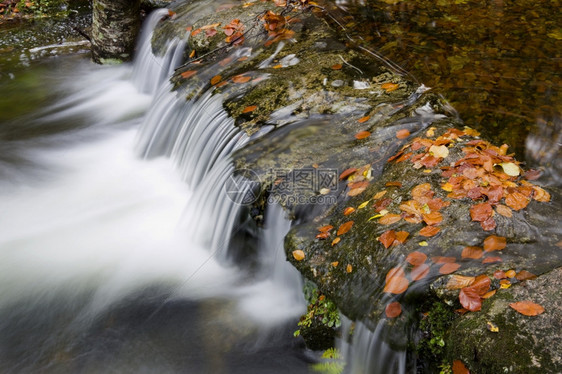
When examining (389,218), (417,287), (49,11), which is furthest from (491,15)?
(49,11)

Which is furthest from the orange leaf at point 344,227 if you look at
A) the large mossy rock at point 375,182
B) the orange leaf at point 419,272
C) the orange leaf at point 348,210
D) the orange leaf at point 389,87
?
the orange leaf at point 389,87

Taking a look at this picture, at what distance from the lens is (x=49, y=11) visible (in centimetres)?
939

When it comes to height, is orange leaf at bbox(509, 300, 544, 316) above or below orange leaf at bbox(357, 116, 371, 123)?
above

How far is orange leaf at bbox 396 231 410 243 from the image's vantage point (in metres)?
3.15

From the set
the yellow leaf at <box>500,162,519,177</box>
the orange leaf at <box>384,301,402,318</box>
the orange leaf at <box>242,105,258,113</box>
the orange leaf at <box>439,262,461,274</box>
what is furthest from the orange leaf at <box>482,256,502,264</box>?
the orange leaf at <box>242,105,258,113</box>

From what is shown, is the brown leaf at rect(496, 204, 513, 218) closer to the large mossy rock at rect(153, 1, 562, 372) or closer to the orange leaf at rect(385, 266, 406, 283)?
the large mossy rock at rect(153, 1, 562, 372)

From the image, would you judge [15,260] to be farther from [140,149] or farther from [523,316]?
[523,316]

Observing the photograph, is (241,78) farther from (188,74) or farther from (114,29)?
(114,29)

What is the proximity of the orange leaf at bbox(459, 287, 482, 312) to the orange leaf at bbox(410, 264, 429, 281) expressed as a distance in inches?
10.7

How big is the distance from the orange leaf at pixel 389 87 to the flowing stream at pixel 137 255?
1637 mm

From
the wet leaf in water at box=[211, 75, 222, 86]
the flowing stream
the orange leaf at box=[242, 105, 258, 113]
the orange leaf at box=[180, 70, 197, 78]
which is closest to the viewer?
the flowing stream

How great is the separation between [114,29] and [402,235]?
21.7ft

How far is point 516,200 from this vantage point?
127 inches

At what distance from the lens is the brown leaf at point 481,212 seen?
310 cm
